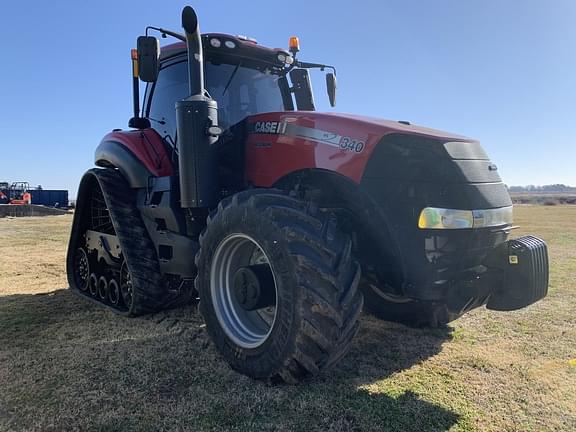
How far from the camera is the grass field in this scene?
2631 mm

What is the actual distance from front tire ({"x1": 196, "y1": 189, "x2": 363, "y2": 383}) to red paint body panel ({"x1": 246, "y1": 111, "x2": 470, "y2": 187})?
12.6 inches

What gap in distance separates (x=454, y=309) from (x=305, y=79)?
2843mm

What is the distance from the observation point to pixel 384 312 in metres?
4.20

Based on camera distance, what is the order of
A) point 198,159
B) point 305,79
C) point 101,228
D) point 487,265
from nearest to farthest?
1. point 487,265
2. point 198,159
3. point 305,79
4. point 101,228

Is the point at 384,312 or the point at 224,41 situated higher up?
the point at 224,41

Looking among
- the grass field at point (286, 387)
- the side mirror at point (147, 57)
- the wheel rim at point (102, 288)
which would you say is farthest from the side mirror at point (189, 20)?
the wheel rim at point (102, 288)

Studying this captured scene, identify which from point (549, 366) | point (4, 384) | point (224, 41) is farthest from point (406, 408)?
point (224, 41)

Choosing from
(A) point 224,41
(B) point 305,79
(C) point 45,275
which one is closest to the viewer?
(A) point 224,41

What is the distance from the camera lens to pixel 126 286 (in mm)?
4699

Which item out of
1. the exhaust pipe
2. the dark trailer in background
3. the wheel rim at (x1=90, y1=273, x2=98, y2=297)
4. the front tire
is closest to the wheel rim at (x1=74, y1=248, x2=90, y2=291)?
the wheel rim at (x1=90, y1=273, x2=98, y2=297)

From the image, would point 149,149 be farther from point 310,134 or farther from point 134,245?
point 310,134

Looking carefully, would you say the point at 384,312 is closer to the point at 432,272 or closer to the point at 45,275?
the point at 432,272

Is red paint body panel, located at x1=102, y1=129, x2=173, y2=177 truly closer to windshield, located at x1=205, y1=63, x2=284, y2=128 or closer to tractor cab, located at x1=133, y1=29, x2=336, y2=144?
tractor cab, located at x1=133, y1=29, x2=336, y2=144

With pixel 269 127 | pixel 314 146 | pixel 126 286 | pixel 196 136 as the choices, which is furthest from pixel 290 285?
pixel 126 286
